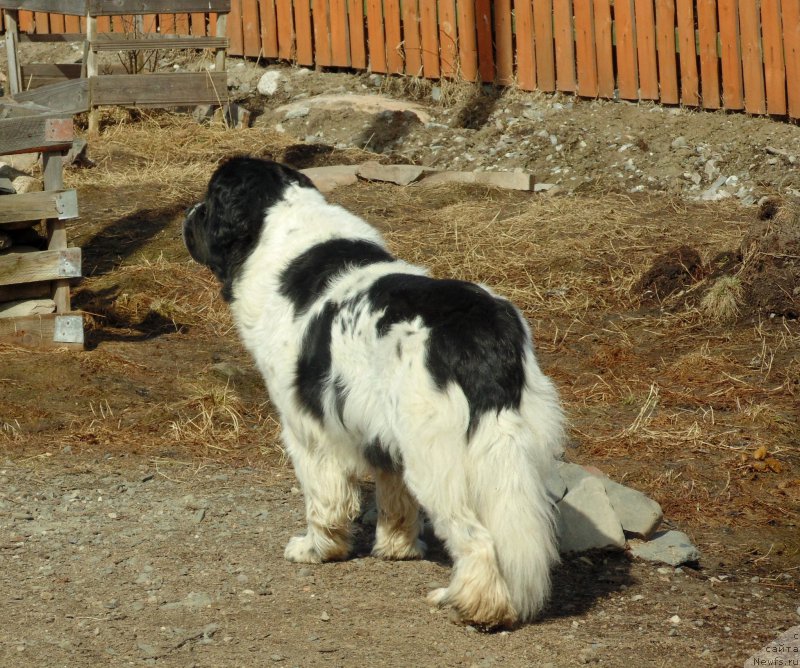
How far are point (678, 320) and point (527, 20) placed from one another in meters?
6.34

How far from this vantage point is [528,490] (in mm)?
3871

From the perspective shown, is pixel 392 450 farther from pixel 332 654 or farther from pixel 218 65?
pixel 218 65

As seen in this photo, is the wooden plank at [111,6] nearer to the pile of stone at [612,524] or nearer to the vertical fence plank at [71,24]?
the vertical fence plank at [71,24]

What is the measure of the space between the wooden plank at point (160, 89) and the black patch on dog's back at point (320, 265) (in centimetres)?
887

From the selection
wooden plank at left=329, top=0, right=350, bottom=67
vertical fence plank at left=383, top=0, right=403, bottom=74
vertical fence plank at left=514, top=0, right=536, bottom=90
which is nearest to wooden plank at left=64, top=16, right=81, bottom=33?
wooden plank at left=329, top=0, right=350, bottom=67

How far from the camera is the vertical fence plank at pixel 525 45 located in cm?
1310

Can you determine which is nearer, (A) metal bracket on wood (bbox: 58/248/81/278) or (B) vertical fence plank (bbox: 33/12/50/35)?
(A) metal bracket on wood (bbox: 58/248/81/278)

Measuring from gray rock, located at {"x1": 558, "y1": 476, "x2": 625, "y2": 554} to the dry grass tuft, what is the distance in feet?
10.6

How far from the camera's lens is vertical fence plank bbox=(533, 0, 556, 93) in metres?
12.9

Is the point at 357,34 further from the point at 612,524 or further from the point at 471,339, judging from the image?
the point at 471,339

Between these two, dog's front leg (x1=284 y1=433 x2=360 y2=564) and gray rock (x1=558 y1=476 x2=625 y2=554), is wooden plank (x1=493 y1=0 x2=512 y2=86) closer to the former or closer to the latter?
gray rock (x1=558 y1=476 x2=625 y2=554)

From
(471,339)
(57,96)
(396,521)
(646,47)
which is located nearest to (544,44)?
(646,47)

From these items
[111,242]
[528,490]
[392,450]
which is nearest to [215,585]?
[392,450]

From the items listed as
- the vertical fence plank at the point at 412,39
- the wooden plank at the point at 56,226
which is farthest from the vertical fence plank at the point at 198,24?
the wooden plank at the point at 56,226
